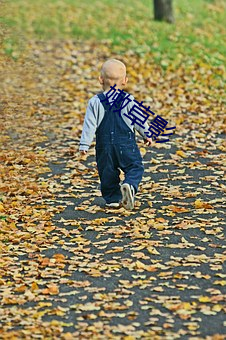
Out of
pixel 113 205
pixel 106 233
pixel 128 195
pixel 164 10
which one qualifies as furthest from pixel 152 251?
pixel 164 10

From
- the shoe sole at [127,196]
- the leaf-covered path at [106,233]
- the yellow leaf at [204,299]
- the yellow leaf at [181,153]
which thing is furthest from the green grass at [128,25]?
the yellow leaf at [204,299]

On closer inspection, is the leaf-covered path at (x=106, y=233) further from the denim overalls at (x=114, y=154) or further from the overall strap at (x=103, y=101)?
the overall strap at (x=103, y=101)

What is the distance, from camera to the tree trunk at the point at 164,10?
17.8 meters

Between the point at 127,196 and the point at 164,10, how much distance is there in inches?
448

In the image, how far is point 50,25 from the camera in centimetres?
1795

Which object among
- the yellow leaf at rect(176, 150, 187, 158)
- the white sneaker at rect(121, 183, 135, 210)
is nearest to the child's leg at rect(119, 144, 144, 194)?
the white sneaker at rect(121, 183, 135, 210)

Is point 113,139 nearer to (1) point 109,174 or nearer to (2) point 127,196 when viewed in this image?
(1) point 109,174

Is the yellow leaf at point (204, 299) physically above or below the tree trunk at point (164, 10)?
below

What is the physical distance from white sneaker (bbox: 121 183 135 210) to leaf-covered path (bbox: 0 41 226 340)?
4.9 inches

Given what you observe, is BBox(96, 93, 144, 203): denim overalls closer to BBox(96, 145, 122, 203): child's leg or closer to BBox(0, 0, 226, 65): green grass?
BBox(96, 145, 122, 203): child's leg

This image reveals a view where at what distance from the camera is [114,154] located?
7594 mm

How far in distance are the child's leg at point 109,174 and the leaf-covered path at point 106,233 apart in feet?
0.58

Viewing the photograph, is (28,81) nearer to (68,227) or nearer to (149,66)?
(149,66)

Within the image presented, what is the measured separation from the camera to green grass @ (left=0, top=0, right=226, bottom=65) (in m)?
15.8
